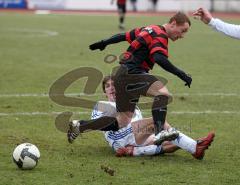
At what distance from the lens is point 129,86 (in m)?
8.84

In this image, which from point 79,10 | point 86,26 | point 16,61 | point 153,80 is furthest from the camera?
point 79,10

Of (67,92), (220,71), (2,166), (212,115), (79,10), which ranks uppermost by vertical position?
(2,166)

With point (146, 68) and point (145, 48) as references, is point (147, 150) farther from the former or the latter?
point (145, 48)

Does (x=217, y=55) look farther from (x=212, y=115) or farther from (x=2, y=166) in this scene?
(x=2, y=166)

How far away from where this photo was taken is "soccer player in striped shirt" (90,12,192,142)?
8344 millimetres

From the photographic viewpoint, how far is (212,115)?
11.3 m

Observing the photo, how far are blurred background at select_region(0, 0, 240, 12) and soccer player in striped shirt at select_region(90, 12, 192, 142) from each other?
42457 mm

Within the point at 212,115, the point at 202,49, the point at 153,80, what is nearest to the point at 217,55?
the point at 202,49

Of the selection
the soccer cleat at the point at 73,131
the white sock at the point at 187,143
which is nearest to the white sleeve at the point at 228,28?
the white sock at the point at 187,143

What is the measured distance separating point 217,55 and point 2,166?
47.7ft

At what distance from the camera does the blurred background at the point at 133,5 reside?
51.1 metres

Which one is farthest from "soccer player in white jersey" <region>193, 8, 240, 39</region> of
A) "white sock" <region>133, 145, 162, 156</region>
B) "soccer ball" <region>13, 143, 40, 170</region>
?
"soccer ball" <region>13, 143, 40, 170</region>

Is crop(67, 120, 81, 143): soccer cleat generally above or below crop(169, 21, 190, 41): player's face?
below

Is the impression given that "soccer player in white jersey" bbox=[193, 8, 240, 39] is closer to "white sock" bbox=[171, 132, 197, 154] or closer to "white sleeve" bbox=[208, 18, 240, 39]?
"white sleeve" bbox=[208, 18, 240, 39]
